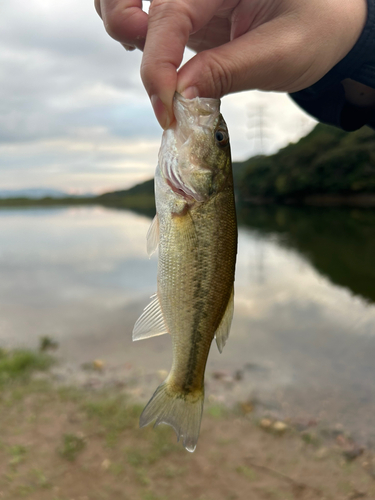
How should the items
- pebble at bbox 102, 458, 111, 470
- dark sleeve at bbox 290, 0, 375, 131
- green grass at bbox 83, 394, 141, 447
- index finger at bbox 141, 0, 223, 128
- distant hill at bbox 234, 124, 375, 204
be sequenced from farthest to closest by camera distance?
distant hill at bbox 234, 124, 375, 204
green grass at bbox 83, 394, 141, 447
pebble at bbox 102, 458, 111, 470
dark sleeve at bbox 290, 0, 375, 131
index finger at bbox 141, 0, 223, 128

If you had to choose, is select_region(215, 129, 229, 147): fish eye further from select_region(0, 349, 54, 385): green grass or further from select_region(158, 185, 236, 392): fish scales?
select_region(0, 349, 54, 385): green grass

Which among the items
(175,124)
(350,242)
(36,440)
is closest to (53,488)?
(36,440)

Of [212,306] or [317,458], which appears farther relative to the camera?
[317,458]

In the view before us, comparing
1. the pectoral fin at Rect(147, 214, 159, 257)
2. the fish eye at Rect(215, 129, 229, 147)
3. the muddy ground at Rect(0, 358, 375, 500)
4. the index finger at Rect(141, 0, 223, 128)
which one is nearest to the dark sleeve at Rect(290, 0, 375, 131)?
the fish eye at Rect(215, 129, 229, 147)

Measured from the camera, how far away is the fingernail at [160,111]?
198 centimetres

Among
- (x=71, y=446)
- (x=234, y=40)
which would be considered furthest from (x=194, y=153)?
(x=71, y=446)

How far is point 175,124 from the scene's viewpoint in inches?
86.7

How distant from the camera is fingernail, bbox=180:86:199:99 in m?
2.13

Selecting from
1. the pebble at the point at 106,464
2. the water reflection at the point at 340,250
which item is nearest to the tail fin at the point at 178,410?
the pebble at the point at 106,464

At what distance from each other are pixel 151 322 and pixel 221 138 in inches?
49.1

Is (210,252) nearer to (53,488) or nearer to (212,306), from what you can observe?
(212,306)

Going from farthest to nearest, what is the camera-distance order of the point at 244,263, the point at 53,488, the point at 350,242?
1. the point at 350,242
2. the point at 244,263
3. the point at 53,488

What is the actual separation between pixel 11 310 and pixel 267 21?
609 inches

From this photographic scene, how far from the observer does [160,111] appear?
2.04 metres
